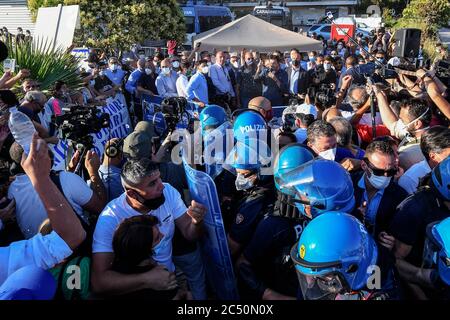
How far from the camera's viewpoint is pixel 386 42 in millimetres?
17766

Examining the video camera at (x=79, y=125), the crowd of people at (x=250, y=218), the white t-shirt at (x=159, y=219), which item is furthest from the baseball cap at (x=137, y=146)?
the white t-shirt at (x=159, y=219)

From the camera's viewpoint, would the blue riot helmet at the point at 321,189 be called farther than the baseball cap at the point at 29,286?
Yes

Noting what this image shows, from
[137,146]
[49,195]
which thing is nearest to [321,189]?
[49,195]

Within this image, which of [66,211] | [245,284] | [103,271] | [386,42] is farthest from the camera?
[386,42]

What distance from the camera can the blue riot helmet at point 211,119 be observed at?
4.41 meters

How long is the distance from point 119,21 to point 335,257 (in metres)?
13.1

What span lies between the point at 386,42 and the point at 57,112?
51.4 feet

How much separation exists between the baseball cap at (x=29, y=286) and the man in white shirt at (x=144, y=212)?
1.75 ft

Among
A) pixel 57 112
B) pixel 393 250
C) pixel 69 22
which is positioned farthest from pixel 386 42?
pixel 393 250

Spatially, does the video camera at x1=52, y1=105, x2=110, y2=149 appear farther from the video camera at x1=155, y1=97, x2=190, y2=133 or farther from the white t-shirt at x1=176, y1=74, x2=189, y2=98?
the white t-shirt at x1=176, y1=74, x2=189, y2=98

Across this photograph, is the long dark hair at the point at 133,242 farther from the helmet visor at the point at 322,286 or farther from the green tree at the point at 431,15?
the green tree at the point at 431,15

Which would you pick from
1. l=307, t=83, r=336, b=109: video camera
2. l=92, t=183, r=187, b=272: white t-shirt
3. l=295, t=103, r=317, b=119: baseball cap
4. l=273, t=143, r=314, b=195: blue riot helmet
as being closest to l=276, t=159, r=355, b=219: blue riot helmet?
l=273, t=143, r=314, b=195: blue riot helmet

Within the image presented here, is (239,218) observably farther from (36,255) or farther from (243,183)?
(36,255)
